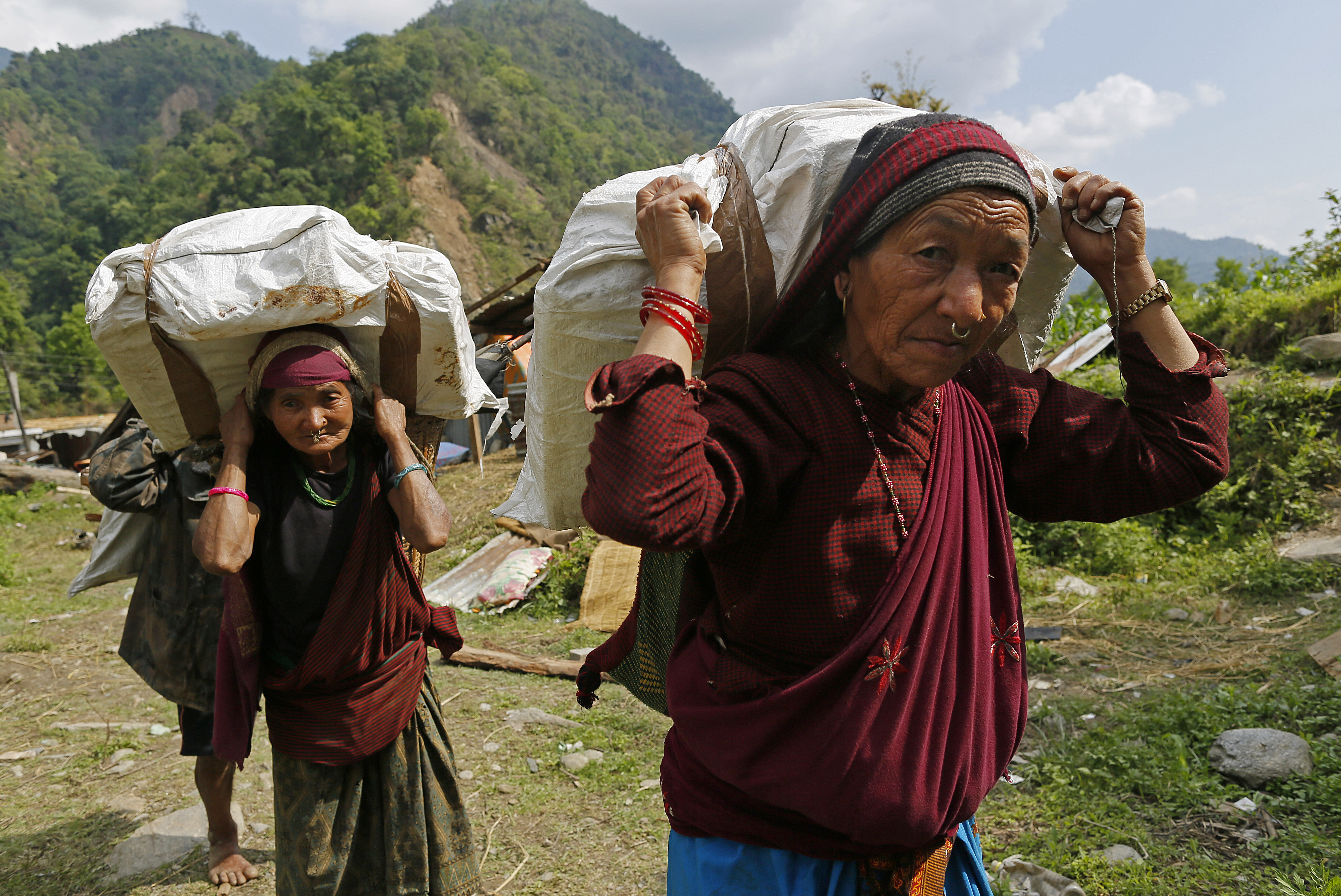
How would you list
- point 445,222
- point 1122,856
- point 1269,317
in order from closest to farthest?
point 1122,856 < point 1269,317 < point 445,222

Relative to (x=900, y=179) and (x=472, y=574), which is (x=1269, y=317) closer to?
(x=472, y=574)

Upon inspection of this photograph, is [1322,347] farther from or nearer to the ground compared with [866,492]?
farther from the ground

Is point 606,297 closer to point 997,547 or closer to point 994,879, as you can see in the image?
point 997,547

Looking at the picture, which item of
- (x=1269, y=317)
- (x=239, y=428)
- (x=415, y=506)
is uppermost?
(x=1269, y=317)

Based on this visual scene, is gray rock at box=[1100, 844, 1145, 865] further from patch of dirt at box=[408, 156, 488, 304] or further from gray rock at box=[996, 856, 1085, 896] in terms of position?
patch of dirt at box=[408, 156, 488, 304]

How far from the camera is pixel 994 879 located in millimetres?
2812

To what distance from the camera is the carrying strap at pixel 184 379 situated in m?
2.07

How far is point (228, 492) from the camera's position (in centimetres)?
226

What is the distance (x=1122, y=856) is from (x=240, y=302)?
10.5 ft

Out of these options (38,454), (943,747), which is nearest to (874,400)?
(943,747)

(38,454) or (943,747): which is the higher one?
(943,747)

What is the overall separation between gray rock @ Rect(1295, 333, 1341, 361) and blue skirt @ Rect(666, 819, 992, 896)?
7.46 meters

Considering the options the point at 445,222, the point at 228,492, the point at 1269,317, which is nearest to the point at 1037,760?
the point at 228,492

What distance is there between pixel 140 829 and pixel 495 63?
295 feet
